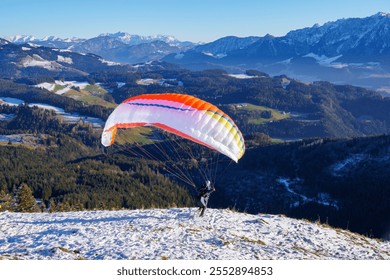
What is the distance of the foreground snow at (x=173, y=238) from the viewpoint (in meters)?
21.4

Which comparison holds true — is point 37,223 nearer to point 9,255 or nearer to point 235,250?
point 9,255

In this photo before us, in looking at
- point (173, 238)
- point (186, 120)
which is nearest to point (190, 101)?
point (186, 120)

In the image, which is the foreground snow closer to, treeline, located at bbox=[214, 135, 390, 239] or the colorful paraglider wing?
the colorful paraglider wing

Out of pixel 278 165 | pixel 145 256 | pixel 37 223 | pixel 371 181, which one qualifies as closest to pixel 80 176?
pixel 278 165

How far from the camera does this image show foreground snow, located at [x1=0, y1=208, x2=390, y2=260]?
21.4 metres

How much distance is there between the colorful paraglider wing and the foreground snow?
18.2 ft

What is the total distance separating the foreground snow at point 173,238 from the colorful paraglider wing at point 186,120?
556 cm

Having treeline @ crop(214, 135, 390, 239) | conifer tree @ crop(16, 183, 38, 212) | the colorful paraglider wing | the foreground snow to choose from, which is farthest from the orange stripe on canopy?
treeline @ crop(214, 135, 390, 239)

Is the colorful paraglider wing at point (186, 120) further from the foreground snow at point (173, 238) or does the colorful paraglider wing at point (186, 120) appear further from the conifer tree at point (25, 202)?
the conifer tree at point (25, 202)

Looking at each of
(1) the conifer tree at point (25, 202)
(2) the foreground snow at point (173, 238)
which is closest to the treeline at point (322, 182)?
(1) the conifer tree at point (25, 202)

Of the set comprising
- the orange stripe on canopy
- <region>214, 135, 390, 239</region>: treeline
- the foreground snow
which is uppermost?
the orange stripe on canopy

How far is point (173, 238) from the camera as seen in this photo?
23781 mm

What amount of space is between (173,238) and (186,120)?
8320 mm
